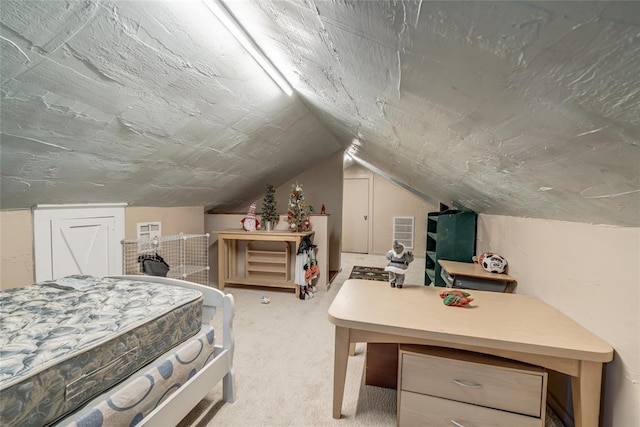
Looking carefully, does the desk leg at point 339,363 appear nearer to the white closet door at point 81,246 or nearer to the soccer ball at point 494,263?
the soccer ball at point 494,263

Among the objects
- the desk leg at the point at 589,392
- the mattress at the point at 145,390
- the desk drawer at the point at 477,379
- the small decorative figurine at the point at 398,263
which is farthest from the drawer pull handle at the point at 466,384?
the mattress at the point at 145,390

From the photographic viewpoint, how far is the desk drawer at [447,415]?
1.14 meters

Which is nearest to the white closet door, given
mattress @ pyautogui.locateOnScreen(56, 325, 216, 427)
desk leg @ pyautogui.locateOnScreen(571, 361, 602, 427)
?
mattress @ pyautogui.locateOnScreen(56, 325, 216, 427)

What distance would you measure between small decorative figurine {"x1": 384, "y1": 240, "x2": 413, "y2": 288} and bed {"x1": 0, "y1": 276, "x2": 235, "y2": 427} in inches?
39.2

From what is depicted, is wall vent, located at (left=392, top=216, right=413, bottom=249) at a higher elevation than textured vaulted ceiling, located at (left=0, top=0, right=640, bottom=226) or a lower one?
lower

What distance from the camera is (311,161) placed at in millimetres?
4078

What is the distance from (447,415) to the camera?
47.8 inches

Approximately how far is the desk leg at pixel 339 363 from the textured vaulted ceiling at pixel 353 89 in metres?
1.02

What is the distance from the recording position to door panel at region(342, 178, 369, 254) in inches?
252

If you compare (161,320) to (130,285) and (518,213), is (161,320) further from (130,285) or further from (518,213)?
(518,213)

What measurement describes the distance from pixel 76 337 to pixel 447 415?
1515 mm

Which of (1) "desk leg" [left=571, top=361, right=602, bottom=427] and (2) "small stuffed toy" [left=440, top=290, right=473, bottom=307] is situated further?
(2) "small stuffed toy" [left=440, top=290, right=473, bottom=307]

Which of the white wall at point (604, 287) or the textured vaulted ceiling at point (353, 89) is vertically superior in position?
the textured vaulted ceiling at point (353, 89)

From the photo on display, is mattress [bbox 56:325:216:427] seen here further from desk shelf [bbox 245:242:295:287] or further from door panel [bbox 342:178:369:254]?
door panel [bbox 342:178:369:254]
